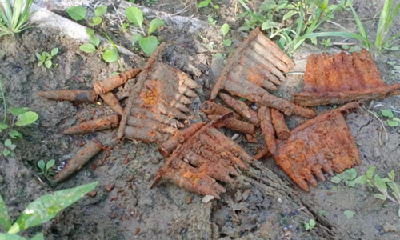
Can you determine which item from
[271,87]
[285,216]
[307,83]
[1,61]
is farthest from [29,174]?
[307,83]

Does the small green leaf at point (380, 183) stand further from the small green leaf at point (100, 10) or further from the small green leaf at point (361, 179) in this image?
the small green leaf at point (100, 10)

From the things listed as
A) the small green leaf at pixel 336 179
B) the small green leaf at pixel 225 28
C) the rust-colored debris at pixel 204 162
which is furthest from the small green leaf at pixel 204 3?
the small green leaf at pixel 336 179

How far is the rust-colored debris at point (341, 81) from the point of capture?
3.40 m

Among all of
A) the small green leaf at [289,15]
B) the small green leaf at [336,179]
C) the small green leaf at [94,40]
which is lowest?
the small green leaf at [336,179]

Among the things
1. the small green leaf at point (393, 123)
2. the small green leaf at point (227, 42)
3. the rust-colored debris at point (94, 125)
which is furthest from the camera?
the small green leaf at point (227, 42)

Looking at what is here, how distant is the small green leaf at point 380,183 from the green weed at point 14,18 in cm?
339

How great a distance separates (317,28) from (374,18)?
786 millimetres

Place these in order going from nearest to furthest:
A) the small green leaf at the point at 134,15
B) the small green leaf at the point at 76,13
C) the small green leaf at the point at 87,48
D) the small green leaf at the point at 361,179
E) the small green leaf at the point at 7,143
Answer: the small green leaf at the point at 7,143 → the small green leaf at the point at 361,179 → the small green leaf at the point at 87,48 → the small green leaf at the point at 76,13 → the small green leaf at the point at 134,15

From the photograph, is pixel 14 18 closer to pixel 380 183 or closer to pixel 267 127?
pixel 267 127

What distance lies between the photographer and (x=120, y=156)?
3154mm

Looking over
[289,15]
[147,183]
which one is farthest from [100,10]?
[289,15]

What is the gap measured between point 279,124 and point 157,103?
1.11m

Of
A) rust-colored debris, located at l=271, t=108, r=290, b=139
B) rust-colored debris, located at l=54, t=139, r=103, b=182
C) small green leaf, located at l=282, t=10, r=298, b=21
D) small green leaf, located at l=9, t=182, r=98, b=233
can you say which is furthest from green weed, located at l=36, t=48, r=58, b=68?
small green leaf, located at l=282, t=10, r=298, b=21

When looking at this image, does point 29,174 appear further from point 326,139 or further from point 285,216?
point 326,139
